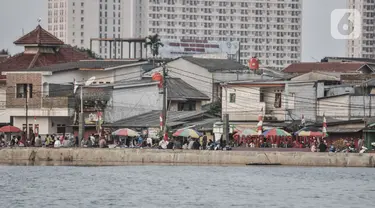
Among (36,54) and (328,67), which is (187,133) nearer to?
(36,54)

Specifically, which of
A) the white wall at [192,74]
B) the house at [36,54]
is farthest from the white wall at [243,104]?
the house at [36,54]

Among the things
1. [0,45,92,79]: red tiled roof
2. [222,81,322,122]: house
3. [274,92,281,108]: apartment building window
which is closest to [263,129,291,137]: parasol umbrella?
[222,81,322,122]: house

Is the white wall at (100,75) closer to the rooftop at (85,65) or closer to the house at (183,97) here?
the rooftop at (85,65)

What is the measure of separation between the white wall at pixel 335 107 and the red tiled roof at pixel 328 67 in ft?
110

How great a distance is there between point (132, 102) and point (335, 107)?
15.6 meters

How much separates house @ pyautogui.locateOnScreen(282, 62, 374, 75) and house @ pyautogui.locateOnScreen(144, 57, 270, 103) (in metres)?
16.0

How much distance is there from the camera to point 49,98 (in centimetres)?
9494

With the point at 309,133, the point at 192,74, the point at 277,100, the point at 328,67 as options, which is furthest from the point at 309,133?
the point at 328,67

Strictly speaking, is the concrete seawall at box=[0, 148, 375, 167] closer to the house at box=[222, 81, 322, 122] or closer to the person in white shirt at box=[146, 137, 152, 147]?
the person in white shirt at box=[146, 137, 152, 147]

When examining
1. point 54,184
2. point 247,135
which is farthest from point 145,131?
point 54,184

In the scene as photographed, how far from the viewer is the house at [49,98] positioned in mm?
92625

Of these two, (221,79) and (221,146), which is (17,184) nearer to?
(221,146)

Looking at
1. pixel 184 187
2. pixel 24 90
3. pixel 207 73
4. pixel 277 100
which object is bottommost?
pixel 184 187

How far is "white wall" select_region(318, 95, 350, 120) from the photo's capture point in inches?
3418
